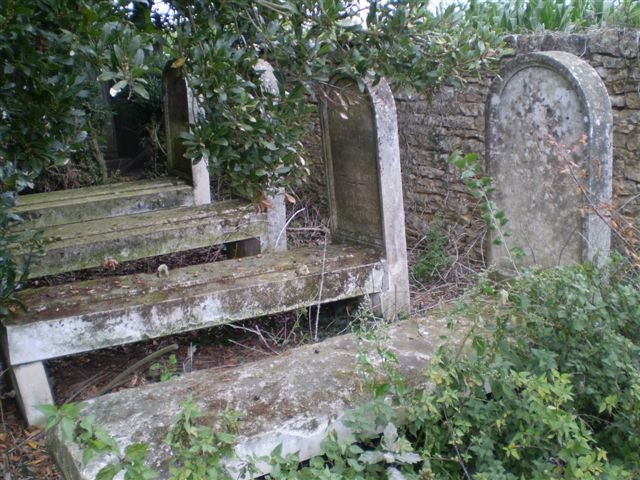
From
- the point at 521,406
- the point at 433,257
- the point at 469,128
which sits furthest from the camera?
the point at 469,128

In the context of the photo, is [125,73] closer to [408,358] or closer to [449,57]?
[408,358]

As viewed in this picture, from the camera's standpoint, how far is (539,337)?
2832 millimetres

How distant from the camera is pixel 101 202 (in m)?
5.50

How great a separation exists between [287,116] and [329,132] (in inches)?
69.1

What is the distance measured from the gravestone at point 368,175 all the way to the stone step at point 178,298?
0.16 meters

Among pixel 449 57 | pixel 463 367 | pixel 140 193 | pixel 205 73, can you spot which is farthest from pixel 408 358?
pixel 140 193

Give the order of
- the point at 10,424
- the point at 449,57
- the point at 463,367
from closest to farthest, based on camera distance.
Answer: the point at 463,367 → the point at 10,424 → the point at 449,57

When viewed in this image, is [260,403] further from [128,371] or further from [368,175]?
[368,175]

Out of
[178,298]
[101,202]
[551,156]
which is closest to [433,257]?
[551,156]

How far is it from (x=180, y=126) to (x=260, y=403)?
13.7 ft

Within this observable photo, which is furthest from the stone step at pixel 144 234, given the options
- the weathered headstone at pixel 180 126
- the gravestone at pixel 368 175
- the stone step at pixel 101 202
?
the gravestone at pixel 368 175

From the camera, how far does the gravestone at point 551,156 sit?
→ 351cm

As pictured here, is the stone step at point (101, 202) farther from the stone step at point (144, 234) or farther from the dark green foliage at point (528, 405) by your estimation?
the dark green foliage at point (528, 405)

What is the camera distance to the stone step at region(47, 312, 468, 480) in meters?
2.49
